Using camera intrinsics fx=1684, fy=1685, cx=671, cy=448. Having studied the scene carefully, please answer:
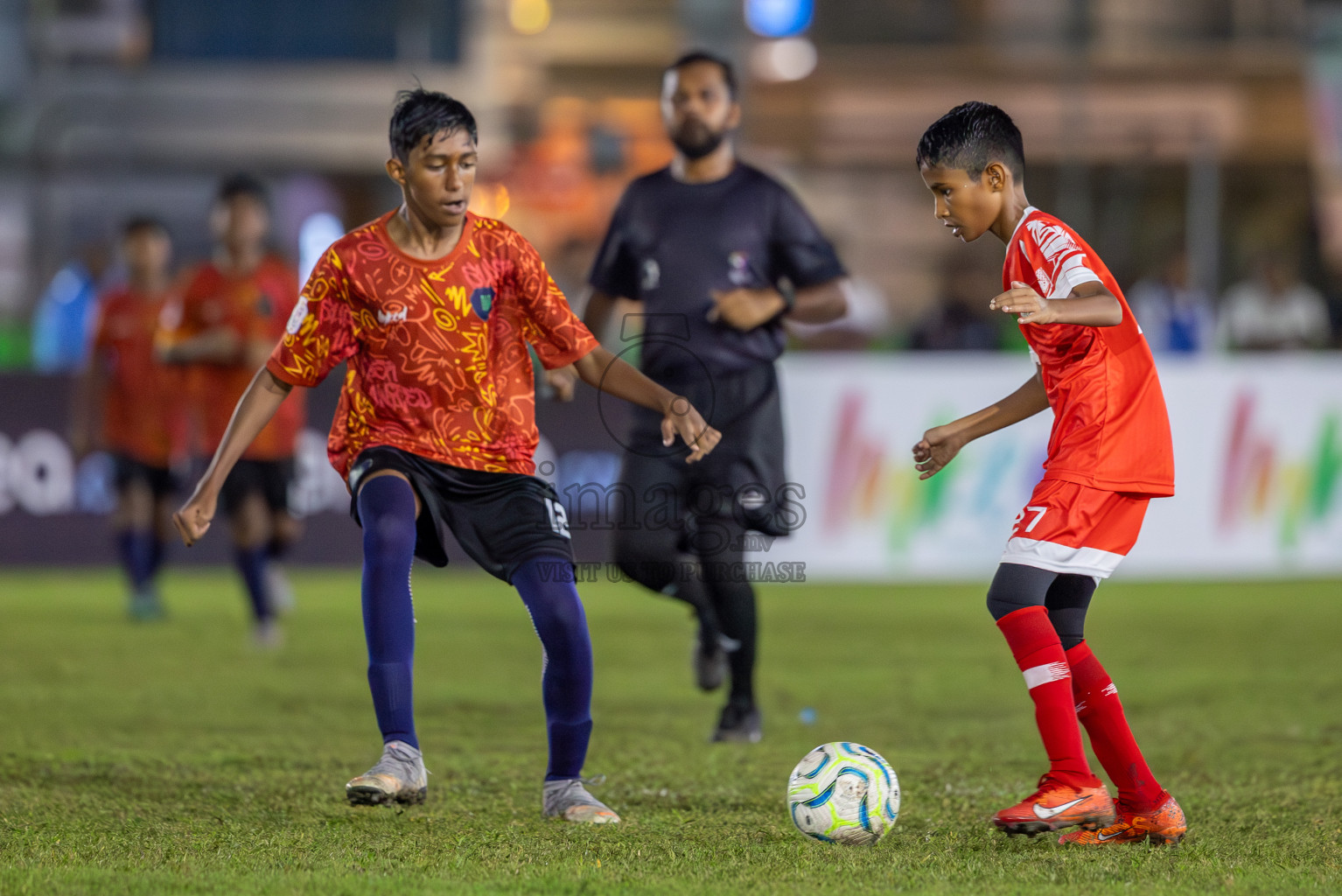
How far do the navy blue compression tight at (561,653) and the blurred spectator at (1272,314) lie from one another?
8873 mm

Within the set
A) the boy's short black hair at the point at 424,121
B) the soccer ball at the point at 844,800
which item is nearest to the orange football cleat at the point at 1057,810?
the soccer ball at the point at 844,800

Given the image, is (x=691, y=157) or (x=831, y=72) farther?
(x=831, y=72)

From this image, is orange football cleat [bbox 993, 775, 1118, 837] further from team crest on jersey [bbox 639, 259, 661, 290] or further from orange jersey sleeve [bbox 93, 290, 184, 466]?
orange jersey sleeve [bbox 93, 290, 184, 466]

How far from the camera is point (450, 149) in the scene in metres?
4.18

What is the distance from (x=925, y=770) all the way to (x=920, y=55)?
12.7 meters

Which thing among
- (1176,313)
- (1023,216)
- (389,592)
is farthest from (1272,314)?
(389,592)

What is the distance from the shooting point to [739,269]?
577 centimetres

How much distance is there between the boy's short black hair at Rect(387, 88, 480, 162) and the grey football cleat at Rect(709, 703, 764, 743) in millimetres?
2322

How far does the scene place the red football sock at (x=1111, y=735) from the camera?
3945 mm

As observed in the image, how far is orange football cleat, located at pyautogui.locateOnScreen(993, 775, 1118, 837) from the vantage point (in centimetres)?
386

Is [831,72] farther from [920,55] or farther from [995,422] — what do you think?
[995,422]

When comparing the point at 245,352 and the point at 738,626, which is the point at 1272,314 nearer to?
the point at 245,352

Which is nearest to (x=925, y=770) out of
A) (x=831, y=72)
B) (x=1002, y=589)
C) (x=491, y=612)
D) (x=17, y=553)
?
(x=1002, y=589)

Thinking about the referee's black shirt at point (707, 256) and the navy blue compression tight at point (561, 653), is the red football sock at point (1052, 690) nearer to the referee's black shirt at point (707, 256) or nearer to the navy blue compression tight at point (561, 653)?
the navy blue compression tight at point (561, 653)
